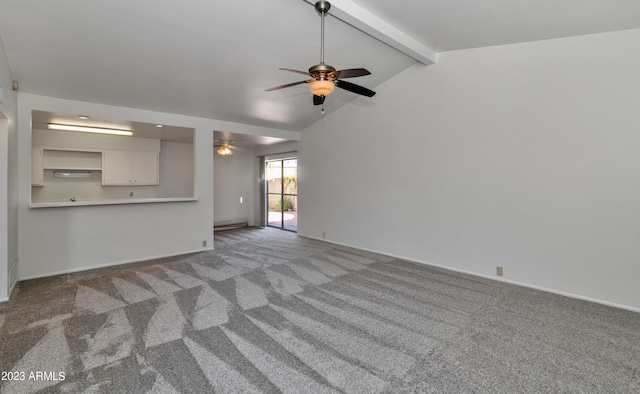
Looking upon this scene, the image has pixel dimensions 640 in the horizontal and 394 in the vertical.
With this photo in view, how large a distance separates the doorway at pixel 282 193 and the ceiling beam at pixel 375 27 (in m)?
4.48

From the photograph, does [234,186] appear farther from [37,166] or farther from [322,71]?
[322,71]

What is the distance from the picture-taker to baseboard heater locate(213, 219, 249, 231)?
8.18m

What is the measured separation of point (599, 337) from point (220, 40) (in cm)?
486

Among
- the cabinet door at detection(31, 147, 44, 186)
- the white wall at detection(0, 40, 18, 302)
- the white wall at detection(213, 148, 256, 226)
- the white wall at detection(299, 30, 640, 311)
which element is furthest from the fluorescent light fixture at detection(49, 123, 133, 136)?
the white wall at detection(299, 30, 640, 311)

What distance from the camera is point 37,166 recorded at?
17.2 ft

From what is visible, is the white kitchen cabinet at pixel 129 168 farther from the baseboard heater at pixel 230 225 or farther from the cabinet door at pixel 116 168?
the baseboard heater at pixel 230 225

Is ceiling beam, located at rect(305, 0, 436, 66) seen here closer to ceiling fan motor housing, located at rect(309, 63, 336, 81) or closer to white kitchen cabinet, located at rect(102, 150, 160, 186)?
ceiling fan motor housing, located at rect(309, 63, 336, 81)

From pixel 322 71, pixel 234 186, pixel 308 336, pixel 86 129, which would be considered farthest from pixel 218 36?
pixel 234 186

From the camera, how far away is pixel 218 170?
8109 mm

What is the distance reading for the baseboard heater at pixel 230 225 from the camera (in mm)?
8177

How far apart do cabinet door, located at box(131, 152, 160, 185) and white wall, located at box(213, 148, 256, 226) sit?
1.73 meters

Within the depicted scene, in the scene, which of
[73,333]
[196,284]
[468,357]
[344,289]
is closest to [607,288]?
[468,357]

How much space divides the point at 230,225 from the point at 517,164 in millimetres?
7233

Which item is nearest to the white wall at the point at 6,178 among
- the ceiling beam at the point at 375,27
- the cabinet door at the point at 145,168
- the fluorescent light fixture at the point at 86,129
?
the fluorescent light fixture at the point at 86,129
